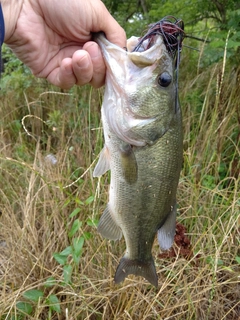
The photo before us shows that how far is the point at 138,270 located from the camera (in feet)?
6.61

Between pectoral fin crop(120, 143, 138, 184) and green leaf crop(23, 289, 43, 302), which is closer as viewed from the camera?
pectoral fin crop(120, 143, 138, 184)

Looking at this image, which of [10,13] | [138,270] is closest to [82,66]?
[10,13]

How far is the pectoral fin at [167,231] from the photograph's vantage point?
6.23 ft

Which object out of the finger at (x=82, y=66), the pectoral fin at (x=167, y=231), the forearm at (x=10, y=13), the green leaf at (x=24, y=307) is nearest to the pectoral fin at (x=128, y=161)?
the pectoral fin at (x=167, y=231)

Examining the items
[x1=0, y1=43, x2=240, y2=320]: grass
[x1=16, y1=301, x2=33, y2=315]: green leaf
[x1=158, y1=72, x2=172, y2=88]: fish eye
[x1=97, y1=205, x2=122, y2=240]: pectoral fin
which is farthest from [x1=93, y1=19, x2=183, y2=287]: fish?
[x1=16, y1=301, x2=33, y2=315]: green leaf

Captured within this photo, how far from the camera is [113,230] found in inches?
79.5

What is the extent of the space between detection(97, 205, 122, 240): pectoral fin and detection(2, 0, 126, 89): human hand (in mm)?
680

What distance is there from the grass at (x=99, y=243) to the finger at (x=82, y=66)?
0.74 metres

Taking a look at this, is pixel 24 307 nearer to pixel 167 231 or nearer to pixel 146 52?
pixel 167 231

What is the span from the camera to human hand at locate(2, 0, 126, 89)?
1.96m

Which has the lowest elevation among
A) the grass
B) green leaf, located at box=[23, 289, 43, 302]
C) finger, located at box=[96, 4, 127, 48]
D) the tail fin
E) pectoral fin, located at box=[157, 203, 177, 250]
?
the grass

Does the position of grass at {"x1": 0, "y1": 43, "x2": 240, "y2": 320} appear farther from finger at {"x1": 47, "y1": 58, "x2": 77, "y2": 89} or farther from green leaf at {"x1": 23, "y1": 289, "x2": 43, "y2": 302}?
finger at {"x1": 47, "y1": 58, "x2": 77, "y2": 89}

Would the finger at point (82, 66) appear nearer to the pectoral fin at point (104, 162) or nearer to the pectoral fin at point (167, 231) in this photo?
the pectoral fin at point (104, 162)

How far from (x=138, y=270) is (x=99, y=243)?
0.86 m
